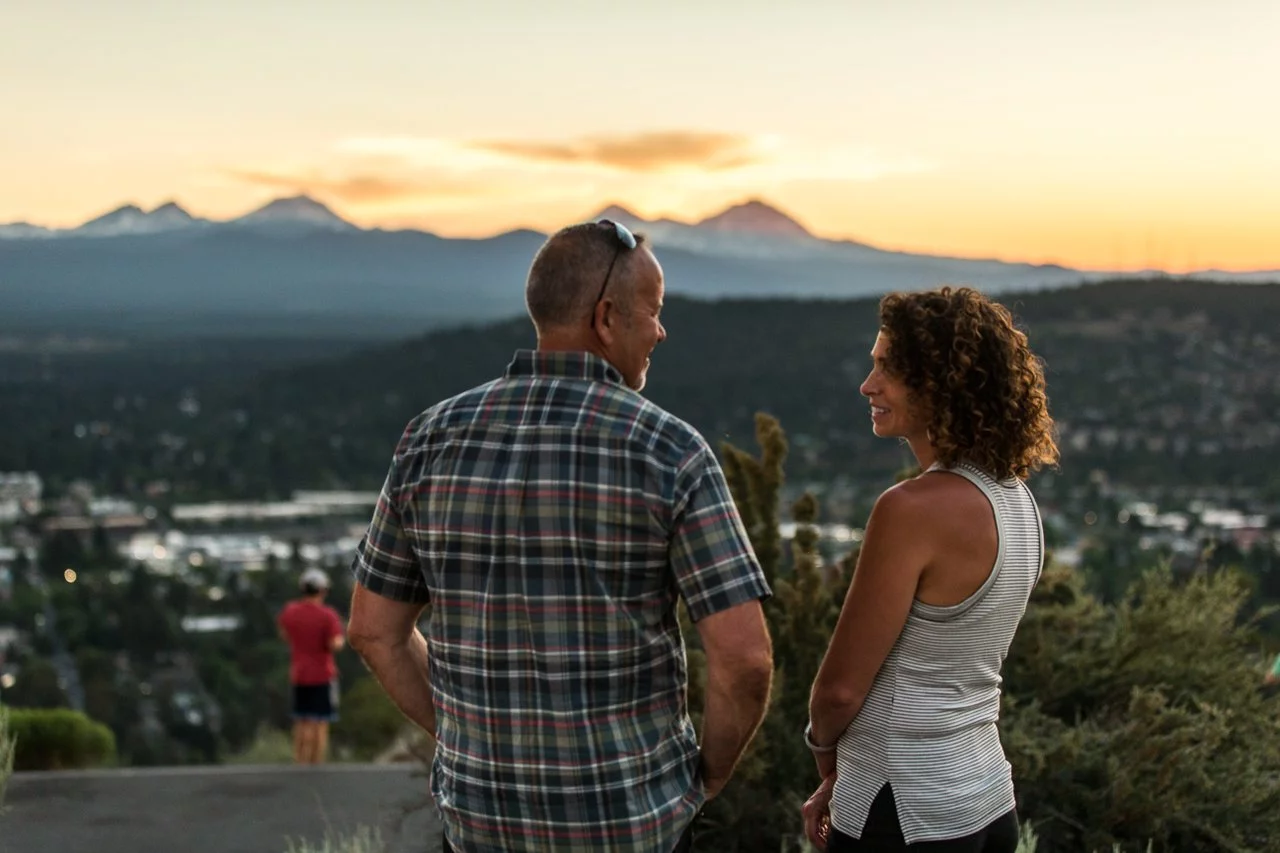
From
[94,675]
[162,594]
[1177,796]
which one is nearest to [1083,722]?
[1177,796]

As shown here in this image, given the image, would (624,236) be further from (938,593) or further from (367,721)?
(367,721)

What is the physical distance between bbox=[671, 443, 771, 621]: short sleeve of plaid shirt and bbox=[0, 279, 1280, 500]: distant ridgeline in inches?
1069

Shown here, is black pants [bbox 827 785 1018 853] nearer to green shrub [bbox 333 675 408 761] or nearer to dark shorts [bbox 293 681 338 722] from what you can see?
dark shorts [bbox 293 681 338 722]

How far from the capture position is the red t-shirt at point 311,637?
26.4 feet

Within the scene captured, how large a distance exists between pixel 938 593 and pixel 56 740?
22.8ft

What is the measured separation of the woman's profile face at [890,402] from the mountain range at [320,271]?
8634 cm

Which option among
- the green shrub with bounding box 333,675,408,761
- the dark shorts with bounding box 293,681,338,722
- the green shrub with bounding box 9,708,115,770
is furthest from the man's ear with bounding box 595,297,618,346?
the green shrub with bounding box 333,675,408,761

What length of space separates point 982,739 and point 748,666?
1.54ft

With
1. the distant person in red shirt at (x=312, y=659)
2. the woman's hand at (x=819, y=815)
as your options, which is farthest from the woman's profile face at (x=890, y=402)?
the distant person in red shirt at (x=312, y=659)

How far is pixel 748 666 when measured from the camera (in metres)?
2.14

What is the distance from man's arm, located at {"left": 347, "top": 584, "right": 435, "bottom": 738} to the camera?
7.82ft

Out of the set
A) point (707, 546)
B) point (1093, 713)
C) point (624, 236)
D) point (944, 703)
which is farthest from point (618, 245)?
point (1093, 713)

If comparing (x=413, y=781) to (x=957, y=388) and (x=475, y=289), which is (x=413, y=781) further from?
(x=475, y=289)

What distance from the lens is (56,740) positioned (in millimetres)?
7992
